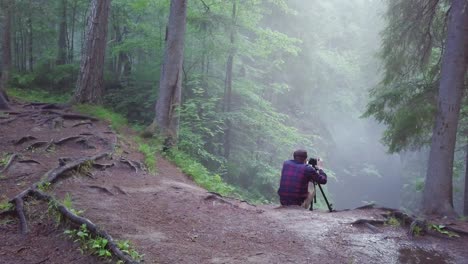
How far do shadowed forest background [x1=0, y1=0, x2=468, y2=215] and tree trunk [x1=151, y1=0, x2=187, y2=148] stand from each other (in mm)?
276

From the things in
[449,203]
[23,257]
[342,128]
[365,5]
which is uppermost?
[365,5]

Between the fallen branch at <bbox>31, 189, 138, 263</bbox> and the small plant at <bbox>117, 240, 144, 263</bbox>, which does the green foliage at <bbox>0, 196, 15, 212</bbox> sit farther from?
the small plant at <bbox>117, 240, 144, 263</bbox>

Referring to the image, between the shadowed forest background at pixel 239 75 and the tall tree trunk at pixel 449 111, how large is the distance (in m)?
0.62

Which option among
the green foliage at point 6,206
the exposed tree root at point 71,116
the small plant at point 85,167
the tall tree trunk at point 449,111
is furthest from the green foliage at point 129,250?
the exposed tree root at point 71,116

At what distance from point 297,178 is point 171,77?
5.54 metres

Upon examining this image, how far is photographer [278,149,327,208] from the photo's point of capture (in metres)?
7.20

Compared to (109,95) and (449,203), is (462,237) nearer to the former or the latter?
(449,203)

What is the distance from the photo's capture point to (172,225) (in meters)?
5.06

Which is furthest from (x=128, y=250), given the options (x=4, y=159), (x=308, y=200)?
(x=308, y=200)

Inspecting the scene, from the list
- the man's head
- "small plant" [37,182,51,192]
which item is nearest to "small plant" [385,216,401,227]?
the man's head

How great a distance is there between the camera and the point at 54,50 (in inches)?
771

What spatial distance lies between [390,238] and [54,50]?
19.6 meters

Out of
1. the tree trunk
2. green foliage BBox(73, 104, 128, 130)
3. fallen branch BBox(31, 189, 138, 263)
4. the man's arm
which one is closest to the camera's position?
fallen branch BBox(31, 189, 138, 263)

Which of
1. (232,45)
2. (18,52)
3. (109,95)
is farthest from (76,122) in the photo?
(18,52)
